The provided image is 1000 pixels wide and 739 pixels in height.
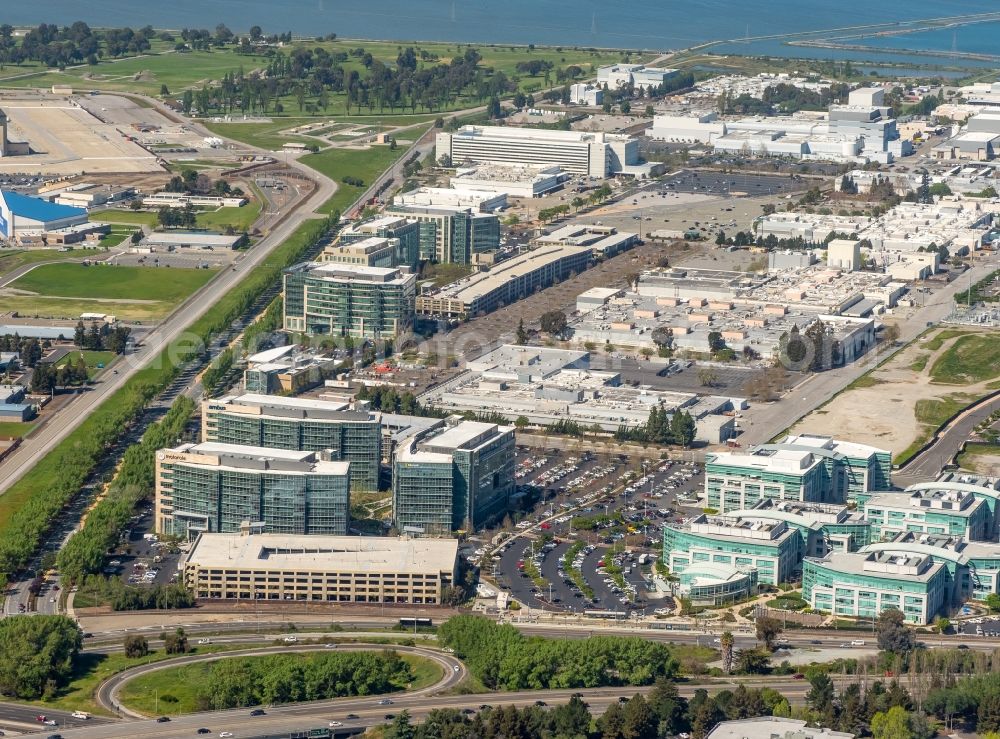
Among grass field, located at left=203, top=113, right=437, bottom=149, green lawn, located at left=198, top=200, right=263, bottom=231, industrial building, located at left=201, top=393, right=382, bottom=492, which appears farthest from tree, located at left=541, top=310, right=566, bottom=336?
grass field, located at left=203, top=113, right=437, bottom=149

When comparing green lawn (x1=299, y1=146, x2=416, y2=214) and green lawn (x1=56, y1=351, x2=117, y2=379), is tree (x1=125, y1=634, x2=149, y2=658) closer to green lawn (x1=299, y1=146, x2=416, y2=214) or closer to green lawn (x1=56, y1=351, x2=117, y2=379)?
green lawn (x1=56, y1=351, x2=117, y2=379)

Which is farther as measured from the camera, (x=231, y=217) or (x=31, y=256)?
(x=231, y=217)

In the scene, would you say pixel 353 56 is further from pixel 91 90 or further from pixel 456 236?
pixel 456 236

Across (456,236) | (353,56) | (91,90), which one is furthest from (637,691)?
(353,56)

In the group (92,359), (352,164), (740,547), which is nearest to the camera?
(740,547)

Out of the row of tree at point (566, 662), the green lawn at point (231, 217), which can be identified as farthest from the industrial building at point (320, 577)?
the green lawn at point (231, 217)

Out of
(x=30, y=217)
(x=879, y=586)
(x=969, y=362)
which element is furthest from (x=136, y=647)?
(x=30, y=217)

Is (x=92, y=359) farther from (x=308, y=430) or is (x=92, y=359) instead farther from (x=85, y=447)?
(x=308, y=430)
